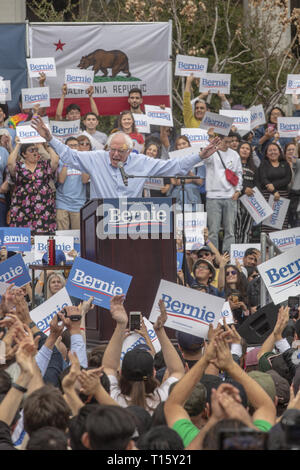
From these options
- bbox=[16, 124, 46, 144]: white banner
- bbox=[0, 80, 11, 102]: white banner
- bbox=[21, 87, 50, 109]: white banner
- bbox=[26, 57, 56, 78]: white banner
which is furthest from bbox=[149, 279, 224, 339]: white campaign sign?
bbox=[26, 57, 56, 78]: white banner

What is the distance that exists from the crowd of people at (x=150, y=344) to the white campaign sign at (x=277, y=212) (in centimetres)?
10

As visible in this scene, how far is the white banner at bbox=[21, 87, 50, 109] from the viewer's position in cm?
1222

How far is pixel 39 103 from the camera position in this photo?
1224 cm

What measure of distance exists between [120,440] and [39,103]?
9429 millimetres

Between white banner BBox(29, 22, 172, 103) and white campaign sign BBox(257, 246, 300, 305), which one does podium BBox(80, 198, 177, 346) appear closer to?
white campaign sign BBox(257, 246, 300, 305)

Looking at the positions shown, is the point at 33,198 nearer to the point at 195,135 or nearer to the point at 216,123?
the point at 195,135

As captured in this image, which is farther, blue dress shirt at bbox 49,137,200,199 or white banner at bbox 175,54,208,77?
white banner at bbox 175,54,208,77

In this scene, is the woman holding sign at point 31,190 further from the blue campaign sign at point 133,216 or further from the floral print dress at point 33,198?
the blue campaign sign at point 133,216

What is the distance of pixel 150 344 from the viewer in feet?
20.6

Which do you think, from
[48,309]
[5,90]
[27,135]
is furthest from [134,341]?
[5,90]

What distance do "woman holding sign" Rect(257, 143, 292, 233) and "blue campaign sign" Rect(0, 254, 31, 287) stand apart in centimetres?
576
